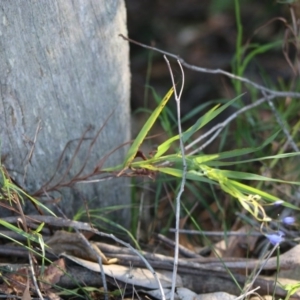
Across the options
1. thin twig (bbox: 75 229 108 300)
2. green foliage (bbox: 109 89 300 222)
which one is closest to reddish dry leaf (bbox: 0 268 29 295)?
thin twig (bbox: 75 229 108 300)

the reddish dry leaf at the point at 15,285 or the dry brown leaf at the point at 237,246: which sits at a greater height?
the reddish dry leaf at the point at 15,285

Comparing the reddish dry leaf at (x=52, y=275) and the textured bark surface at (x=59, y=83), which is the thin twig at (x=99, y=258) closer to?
the reddish dry leaf at (x=52, y=275)

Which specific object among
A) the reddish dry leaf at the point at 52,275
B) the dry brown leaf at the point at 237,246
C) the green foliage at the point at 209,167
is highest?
the green foliage at the point at 209,167

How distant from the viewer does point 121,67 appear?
2.07 meters

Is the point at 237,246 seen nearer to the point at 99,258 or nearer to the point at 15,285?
the point at 99,258

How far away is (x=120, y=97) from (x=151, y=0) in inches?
95.1

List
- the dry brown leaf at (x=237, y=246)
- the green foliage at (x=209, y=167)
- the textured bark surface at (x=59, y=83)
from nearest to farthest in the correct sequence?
the green foliage at (x=209, y=167), the textured bark surface at (x=59, y=83), the dry brown leaf at (x=237, y=246)

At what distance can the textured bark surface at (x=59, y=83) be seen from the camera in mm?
1698

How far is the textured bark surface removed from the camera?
5.57 feet

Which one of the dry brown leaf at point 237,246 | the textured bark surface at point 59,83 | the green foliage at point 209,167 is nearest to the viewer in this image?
the green foliage at point 209,167

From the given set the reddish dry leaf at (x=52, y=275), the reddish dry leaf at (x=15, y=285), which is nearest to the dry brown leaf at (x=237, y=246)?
the reddish dry leaf at (x=52, y=275)

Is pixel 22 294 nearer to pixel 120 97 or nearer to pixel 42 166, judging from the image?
pixel 42 166

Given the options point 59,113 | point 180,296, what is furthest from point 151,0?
point 180,296

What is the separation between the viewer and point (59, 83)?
184 cm
